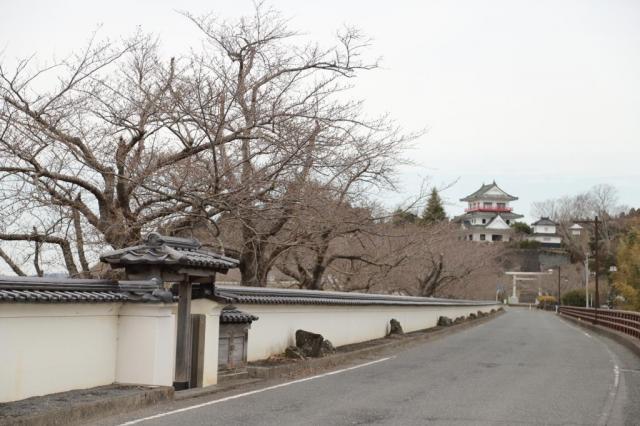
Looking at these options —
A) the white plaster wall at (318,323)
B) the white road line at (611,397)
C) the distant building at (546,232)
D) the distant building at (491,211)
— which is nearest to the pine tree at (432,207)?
the white plaster wall at (318,323)

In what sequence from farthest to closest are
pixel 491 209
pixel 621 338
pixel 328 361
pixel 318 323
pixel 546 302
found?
pixel 491 209 < pixel 546 302 < pixel 621 338 < pixel 318 323 < pixel 328 361

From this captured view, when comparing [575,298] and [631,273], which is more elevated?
[631,273]

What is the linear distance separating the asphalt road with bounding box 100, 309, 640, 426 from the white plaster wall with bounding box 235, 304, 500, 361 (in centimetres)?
160

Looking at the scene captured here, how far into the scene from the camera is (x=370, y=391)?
35.7 ft

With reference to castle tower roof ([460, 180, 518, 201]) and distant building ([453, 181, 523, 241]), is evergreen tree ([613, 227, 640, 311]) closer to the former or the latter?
distant building ([453, 181, 523, 241])

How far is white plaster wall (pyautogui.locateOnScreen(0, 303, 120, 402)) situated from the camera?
25.2 ft

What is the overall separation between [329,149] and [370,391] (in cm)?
547

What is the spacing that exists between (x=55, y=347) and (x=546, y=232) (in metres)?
133

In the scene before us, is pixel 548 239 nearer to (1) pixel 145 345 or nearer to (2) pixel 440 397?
(2) pixel 440 397

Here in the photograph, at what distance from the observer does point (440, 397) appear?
1032cm

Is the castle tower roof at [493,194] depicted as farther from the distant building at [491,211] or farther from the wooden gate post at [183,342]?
the wooden gate post at [183,342]

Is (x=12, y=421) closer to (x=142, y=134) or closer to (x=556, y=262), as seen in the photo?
(x=142, y=134)

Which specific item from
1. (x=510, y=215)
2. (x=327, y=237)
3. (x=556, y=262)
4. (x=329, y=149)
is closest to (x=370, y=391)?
(x=329, y=149)

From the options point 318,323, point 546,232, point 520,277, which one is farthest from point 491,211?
point 318,323
